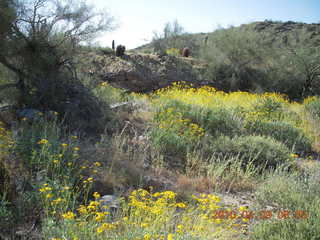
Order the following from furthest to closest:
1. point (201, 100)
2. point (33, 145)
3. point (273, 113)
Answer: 1. point (273, 113)
2. point (201, 100)
3. point (33, 145)

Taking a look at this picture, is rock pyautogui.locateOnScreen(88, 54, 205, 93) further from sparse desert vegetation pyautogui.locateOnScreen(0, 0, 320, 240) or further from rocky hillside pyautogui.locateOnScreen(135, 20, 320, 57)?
rocky hillside pyautogui.locateOnScreen(135, 20, 320, 57)

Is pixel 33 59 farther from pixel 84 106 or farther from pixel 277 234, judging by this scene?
pixel 277 234

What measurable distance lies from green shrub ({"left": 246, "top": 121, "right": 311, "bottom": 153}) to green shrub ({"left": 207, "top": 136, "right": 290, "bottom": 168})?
1192 millimetres

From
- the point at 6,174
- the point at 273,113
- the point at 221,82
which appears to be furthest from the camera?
the point at 221,82

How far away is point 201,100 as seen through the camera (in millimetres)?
8625

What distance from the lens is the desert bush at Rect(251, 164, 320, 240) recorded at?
2.91 meters

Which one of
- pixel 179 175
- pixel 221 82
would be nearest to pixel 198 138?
pixel 179 175

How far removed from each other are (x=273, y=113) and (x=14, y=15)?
7.49m

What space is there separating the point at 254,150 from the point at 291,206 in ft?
8.99

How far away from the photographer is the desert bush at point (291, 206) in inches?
114

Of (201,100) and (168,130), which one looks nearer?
(168,130)
